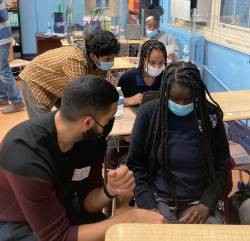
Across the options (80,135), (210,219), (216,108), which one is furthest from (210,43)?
(80,135)

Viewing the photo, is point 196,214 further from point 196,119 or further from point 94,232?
point 94,232

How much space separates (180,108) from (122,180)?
518mm

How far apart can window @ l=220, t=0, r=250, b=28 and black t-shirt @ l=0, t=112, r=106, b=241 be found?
8.62ft

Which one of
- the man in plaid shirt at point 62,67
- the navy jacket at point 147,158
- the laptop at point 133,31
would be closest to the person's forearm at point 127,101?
the man in plaid shirt at point 62,67

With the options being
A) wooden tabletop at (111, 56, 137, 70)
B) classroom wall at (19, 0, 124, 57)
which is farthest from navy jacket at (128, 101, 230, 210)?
classroom wall at (19, 0, 124, 57)

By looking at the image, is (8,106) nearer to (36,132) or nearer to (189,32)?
(189,32)

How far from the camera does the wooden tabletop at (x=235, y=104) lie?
2.12 m

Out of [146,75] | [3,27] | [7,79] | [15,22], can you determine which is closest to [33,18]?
[15,22]

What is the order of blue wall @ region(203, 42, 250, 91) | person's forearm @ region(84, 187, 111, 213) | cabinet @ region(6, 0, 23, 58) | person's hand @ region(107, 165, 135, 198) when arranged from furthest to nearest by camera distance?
A: 1. cabinet @ region(6, 0, 23, 58)
2. blue wall @ region(203, 42, 250, 91)
3. person's forearm @ region(84, 187, 111, 213)
4. person's hand @ region(107, 165, 135, 198)

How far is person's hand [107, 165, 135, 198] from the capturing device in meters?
1.28

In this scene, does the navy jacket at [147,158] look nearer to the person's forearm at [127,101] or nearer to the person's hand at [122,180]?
the person's hand at [122,180]

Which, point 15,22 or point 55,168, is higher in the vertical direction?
point 15,22

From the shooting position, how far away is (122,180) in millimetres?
1295

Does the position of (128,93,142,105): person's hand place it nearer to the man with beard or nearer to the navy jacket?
the navy jacket
